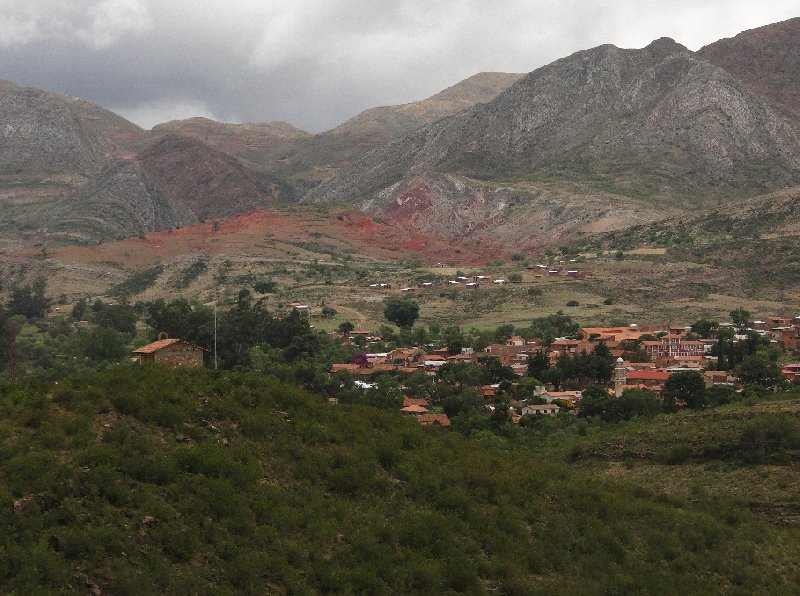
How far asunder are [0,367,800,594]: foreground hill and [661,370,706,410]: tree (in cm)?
2310

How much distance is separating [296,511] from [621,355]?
53.7 metres

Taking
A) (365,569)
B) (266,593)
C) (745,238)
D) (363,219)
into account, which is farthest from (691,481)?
(363,219)

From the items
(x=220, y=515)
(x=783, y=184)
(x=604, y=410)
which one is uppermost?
(x=783, y=184)

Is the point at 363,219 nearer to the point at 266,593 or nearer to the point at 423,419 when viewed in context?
the point at 423,419

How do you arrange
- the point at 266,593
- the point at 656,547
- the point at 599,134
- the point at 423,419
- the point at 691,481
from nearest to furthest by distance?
the point at 266,593 < the point at 656,547 < the point at 691,481 < the point at 423,419 < the point at 599,134

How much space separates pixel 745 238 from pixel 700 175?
61308 millimetres

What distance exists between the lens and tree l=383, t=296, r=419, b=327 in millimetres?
90062

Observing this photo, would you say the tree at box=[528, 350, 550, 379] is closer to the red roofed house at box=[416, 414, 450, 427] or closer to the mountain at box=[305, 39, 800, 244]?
the red roofed house at box=[416, 414, 450, 427]

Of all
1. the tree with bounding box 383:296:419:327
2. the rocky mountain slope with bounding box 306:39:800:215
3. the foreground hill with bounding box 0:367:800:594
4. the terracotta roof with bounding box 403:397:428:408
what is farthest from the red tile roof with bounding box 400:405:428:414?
the rocky mountain slope with bounding box 306:39:800:215

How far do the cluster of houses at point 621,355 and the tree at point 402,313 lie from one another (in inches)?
344

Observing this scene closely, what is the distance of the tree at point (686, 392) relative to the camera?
47000 millimetres

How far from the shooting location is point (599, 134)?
616 feet

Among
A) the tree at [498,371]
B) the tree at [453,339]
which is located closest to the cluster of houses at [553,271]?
the tree at [453,339]

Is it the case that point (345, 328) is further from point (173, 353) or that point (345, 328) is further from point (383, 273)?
point (173, 353)
